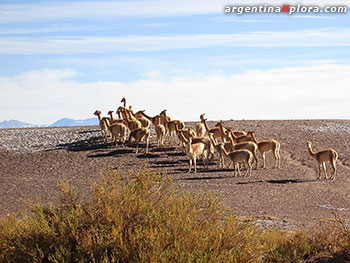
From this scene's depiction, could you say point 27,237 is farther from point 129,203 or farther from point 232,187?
point 232,187

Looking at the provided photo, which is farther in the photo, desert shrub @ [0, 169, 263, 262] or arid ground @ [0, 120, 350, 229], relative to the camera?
arid ground @ [0, 120, 350, 229]

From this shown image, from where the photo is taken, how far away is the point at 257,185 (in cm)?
1986

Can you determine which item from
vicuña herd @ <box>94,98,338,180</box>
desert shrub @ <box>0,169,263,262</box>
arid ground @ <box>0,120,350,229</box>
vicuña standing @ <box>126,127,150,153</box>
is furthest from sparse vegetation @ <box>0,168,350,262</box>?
vicuña standing @ <box>126,127,150,153</box>

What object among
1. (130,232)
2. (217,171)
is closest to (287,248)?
(130,232)

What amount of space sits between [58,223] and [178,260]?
2.49 m

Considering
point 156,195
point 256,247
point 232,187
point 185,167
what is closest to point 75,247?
point 156,195

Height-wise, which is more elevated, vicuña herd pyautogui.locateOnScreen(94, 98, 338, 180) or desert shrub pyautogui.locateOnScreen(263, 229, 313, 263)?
vicuña herd pyautogui.locateOnScreen(94, 98, 338, 180)

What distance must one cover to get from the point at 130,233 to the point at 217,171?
1491cm

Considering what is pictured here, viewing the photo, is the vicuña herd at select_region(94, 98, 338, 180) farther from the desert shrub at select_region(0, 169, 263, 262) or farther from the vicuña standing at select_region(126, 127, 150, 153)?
the desert shrub at select_region(0, 169, 263, 262)

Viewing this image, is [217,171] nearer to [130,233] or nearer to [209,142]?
[209,142]

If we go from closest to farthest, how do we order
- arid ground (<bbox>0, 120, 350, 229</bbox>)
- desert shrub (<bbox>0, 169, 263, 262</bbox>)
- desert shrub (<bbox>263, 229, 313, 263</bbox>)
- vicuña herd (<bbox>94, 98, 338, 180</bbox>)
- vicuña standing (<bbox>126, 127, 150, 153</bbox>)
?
desert shrub (<bbox>0, 169, 263, 262</bbox>) < desert shrub (<bbox>263, 229, 313, 263</bbox>) < arid ground (<bbox>0, 120, 350, 229</bbox>) < vicuña herd (<bbox>94, 98, 338, 180</bbox>) < vicuña standing (<bbox>126, 127, 150, 153</bbox>)

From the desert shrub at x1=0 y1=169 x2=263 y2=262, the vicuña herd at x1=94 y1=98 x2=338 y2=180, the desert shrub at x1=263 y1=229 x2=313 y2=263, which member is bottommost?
the desert shrub at x1=263 y1=229 x2=313 y2=263

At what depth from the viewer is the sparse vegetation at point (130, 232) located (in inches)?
311

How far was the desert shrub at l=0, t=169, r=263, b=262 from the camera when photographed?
7.89m
